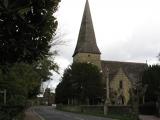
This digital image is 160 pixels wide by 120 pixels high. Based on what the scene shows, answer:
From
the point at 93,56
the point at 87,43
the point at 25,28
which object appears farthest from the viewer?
the point at 93,56

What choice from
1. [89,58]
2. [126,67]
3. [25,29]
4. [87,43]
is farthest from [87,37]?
[25,29]

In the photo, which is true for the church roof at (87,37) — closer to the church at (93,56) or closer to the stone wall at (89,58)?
the church at (93,56)

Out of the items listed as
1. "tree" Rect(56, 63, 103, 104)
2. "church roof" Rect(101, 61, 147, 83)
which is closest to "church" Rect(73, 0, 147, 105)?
"church roof" Rect(101, 61, 147, 83)

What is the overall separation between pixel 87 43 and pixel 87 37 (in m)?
2.71

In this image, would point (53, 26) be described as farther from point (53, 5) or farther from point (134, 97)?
point (134, 97)

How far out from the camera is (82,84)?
111 metres

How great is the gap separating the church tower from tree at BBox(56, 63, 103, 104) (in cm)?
1881

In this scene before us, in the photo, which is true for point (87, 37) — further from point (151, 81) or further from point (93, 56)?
point (151, 81)

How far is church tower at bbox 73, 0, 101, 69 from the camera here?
132m

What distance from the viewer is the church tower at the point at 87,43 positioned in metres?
132

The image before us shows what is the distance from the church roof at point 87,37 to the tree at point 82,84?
19.2 meters

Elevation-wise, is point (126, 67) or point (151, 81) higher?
point (126, 67)

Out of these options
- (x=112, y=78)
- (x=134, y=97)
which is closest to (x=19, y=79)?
(x=134, y=97)

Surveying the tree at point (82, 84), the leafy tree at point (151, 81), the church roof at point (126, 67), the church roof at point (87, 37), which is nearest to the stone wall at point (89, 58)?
the church roof at point (87, 37)
